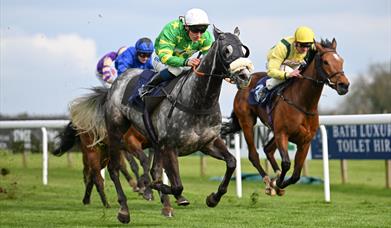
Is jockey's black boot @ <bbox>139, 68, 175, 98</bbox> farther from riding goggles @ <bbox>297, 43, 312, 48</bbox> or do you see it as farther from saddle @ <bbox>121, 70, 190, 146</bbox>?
riding goggles @ <bbox>297, 43, 312, 48</bbox>

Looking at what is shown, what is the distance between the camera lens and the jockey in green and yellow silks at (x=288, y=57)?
10.6 metres

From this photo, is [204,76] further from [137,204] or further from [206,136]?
[137,204]

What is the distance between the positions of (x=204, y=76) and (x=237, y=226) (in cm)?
143

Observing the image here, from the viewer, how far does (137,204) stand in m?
12.0

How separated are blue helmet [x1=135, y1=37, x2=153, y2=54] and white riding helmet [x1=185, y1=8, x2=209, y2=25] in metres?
3.05

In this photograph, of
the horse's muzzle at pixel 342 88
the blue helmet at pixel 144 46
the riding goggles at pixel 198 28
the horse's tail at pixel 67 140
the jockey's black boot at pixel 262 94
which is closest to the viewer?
the riding goggles at pixel 198 28

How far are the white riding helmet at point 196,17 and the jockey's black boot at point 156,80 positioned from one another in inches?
25.9

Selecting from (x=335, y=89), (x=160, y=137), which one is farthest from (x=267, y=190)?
(x=160, y=137)

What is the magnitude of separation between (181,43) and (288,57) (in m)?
2.08

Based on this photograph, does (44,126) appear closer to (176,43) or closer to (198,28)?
(176,43)

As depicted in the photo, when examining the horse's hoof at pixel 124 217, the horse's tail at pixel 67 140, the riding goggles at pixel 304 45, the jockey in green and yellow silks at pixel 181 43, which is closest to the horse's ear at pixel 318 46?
the riding goggles at pixel 304 45

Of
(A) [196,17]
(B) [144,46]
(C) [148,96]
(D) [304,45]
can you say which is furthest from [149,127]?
(B) [144,46]

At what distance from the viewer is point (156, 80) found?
9.41 meters

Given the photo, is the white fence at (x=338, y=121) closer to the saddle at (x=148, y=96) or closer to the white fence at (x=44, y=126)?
the saddle at (x=148, y=96)
